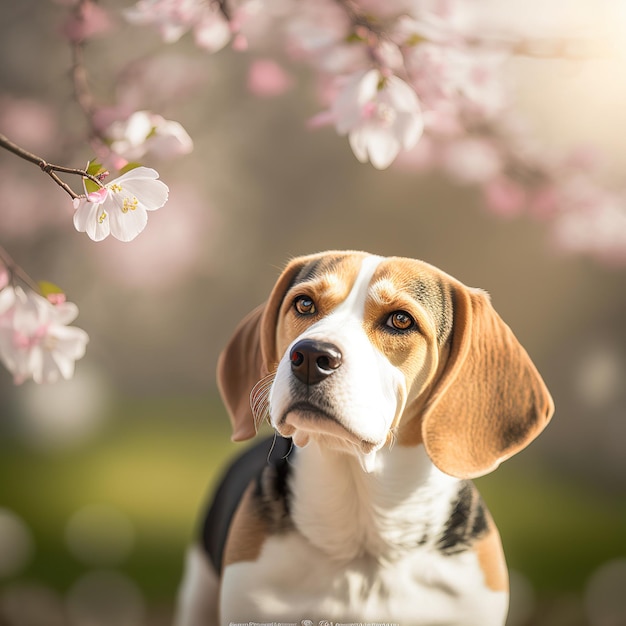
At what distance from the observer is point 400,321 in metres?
1.33

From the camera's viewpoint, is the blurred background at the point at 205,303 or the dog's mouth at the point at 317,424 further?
the blurred background at the point at 205,303

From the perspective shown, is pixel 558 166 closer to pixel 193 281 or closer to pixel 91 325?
pixel 193 281

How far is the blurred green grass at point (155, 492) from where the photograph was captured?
1.85 meters

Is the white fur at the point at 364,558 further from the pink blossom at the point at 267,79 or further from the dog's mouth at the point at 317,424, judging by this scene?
the pink blossom at the point at 267,79

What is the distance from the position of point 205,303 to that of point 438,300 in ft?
2.29

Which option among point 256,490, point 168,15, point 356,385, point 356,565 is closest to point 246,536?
point 256,490

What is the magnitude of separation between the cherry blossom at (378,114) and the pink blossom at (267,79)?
242 millimetres

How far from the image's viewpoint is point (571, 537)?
1851mm

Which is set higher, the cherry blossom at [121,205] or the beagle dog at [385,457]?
the cherry blossom at [121,205]

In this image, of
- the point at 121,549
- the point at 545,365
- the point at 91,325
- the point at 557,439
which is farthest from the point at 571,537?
the point at 91,325

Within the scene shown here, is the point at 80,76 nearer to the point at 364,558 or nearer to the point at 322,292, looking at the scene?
the point at 322,292

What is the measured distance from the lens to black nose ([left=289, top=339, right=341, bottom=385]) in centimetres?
120

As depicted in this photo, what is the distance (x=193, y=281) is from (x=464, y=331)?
761mm

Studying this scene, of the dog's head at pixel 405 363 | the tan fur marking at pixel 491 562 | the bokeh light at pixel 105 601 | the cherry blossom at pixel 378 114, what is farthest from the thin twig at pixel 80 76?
the tan fur marking at pixel 491 562
